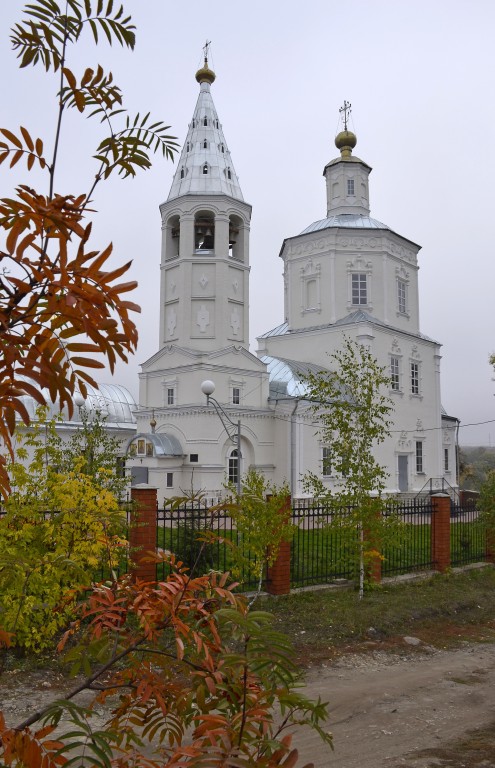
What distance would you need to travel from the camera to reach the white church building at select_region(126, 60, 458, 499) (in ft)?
76.8

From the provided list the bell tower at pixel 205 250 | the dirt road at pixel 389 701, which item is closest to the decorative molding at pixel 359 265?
the bell tower at pixel 205 250

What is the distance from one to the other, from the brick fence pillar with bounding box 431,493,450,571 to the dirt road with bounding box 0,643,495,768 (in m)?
5.25

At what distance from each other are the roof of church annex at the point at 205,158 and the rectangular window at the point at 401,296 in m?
10.0

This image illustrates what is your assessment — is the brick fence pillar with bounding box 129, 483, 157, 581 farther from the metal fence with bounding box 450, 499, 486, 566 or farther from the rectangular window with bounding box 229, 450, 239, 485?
the rectangular window with bounding box 229, 450, 239, 485

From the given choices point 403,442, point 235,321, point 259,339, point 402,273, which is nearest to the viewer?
point 235,321

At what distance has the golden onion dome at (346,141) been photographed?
3412 cm

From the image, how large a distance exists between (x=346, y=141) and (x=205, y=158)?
11551 millimetres

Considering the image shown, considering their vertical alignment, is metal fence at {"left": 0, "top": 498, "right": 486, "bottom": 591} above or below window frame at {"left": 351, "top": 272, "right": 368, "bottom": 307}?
below

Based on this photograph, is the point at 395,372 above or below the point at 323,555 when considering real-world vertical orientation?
above

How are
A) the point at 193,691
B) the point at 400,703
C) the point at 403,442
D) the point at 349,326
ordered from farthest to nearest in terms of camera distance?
the point at 403,442 < the point at 349,326 < the point at 400,703 < the point at 193,691

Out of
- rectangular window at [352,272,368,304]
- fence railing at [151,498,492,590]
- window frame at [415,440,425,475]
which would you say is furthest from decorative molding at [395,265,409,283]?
fence railing at [151,498,492,590]

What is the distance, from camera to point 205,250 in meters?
25.0

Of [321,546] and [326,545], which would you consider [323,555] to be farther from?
[326,545]

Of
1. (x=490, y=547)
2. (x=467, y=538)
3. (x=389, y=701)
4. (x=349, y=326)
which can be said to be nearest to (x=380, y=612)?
(x=389, y=701)
